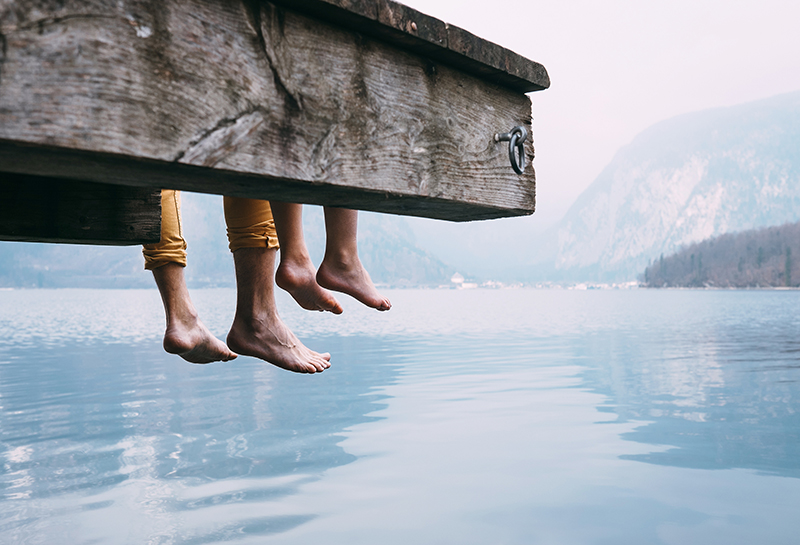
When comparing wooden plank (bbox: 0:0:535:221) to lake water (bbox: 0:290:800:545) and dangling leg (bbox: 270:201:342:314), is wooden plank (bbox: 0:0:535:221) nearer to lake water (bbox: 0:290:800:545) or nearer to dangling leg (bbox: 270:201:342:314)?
dangling leg (bbox: 270:201:342:314)

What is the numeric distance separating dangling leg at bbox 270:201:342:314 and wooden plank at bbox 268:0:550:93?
1.16 meters

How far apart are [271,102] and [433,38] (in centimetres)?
36

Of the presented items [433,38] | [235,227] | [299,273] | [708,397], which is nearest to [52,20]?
[433,38]

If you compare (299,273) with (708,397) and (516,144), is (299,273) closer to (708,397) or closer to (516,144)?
(516,144)

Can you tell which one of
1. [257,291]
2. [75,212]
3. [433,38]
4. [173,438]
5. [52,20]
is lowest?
[173,438]

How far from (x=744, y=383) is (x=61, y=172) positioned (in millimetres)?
20280

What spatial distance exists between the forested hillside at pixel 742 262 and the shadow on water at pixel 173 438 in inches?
5632

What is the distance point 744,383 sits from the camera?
18.1 meters

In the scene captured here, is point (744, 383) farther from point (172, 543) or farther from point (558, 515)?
point (172, 543)

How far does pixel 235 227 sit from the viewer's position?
7.52ft

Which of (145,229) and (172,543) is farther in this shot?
(172,543)

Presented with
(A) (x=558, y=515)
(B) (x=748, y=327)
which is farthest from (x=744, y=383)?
(B) (x=748, y=327)

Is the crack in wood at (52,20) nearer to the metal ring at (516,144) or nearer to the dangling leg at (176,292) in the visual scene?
the metal ring at (516,144)

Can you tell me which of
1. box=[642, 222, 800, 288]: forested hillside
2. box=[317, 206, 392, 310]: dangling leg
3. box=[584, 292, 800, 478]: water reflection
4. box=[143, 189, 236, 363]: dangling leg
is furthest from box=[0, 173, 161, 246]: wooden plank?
box=[642, 222, 800, 288]: forested hillside
